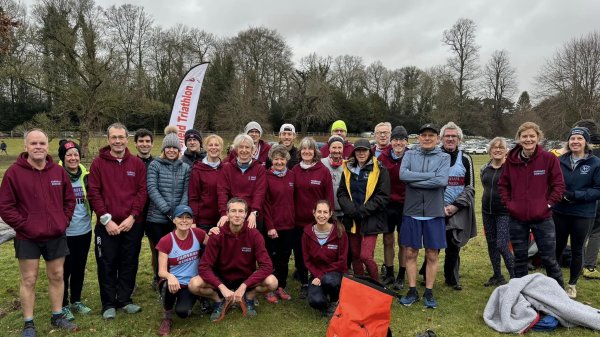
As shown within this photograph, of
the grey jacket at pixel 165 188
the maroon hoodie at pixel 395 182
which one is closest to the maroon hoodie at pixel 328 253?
the maroon hoodie at pixel 395 182

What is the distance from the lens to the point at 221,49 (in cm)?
4456

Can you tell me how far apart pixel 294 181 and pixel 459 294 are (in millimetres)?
2613

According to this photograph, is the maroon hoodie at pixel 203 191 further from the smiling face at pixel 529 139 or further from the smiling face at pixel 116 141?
the smiling face at pixel 529 139

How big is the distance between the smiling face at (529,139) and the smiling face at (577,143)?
80 cm

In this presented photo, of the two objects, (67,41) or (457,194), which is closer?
(457,194)

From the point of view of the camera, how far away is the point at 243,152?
186 inches

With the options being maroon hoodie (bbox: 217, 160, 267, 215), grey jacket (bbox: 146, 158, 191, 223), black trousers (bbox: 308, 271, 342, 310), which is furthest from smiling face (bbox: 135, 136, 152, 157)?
black trousers (bbox: 308, 271, 342, 310)

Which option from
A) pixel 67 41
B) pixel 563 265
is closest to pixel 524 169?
pixel 563 265

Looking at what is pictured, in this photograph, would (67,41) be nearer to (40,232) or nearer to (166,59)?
(166,59)

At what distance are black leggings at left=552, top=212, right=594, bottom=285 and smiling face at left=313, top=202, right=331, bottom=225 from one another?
2972 mm

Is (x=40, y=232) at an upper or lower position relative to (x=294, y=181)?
lower

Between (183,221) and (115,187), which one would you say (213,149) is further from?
(115,187)

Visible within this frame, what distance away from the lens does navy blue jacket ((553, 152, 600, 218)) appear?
468 cm

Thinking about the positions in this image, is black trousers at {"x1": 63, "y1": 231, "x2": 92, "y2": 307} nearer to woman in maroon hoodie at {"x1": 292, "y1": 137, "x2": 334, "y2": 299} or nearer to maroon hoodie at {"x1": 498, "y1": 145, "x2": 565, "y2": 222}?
woman in maroon hoodie at {"x1": 292, "y1": 137, "x2": 334, "y2": 299}
